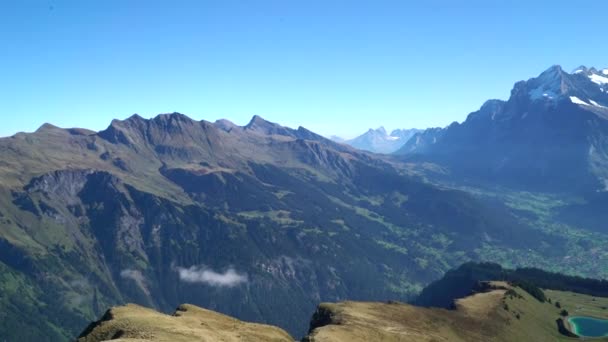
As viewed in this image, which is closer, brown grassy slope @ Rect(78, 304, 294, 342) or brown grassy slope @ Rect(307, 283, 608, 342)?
brown grassy slope @ Rect(78, 304, 294, 342)

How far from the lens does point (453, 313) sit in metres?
192

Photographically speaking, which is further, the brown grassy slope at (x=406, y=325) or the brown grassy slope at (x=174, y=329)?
the brown grassy slope at (x=406, y=325)

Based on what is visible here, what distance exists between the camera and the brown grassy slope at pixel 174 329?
3895 inches

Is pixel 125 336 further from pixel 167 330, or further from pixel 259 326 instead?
pixel 259 326

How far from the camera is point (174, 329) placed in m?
103

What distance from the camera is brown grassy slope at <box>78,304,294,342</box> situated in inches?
3895

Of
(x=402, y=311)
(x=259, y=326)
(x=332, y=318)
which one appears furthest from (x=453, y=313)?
(x=259, y=326)

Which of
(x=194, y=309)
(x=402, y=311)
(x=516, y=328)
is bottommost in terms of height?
(x=516, y=328)

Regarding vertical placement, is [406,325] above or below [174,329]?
below

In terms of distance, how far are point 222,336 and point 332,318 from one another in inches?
1985

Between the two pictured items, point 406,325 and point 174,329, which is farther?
point 406,325

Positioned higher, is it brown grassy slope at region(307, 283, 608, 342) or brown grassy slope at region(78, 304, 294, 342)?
brown grassy slope at region(78, 304, 294, 342)

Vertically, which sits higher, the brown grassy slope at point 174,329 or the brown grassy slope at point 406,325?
the brown grassy slope at point 174,329

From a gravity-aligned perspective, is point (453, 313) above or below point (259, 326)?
below
